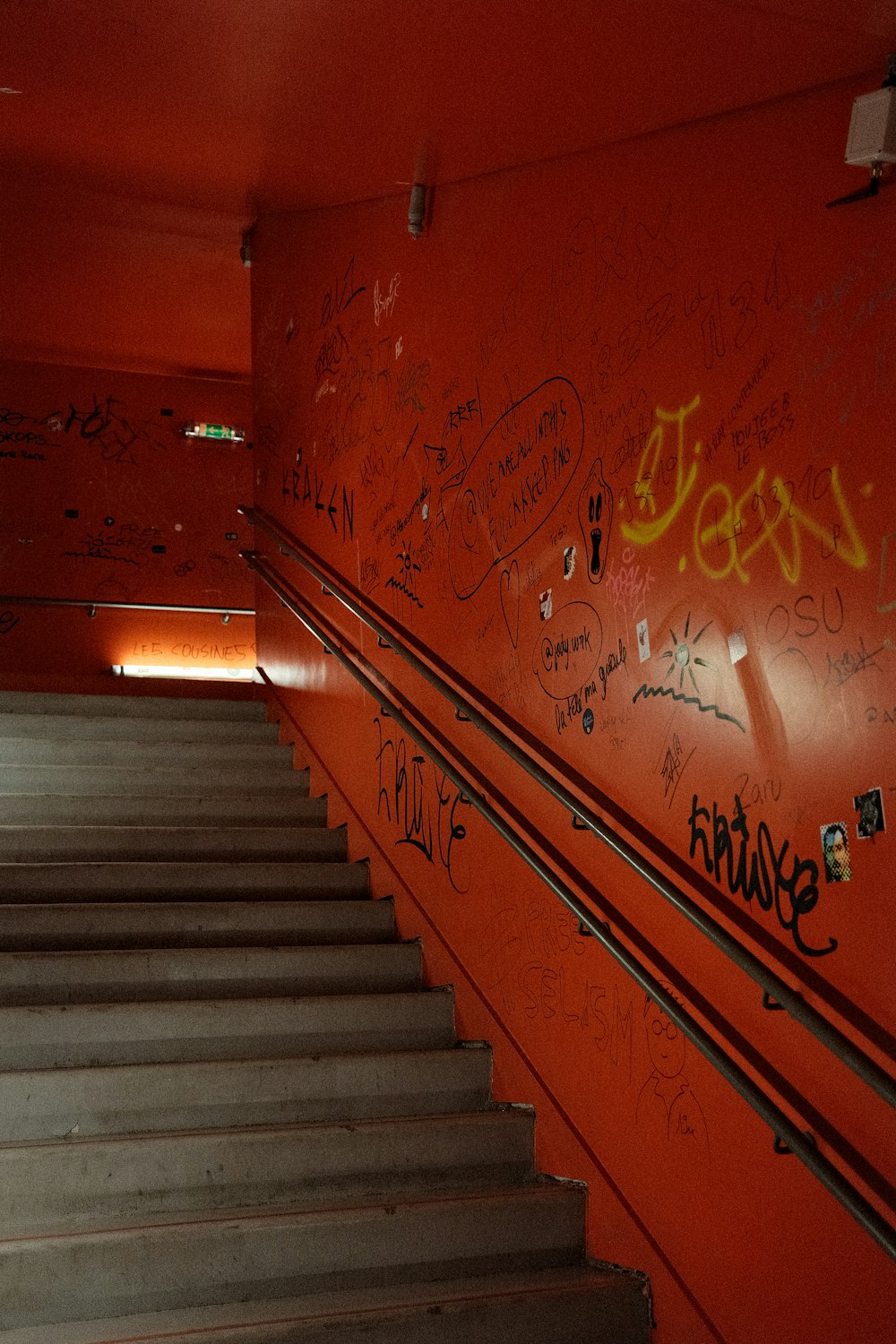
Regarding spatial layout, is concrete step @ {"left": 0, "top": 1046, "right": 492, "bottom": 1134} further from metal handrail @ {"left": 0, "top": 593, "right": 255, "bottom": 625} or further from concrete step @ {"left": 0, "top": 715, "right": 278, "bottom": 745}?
metal handrail @ {"left": 0, "top": 593, "right": 255, "bottom": 625}

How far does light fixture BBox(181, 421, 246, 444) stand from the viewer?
8742mm

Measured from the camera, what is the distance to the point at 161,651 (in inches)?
339

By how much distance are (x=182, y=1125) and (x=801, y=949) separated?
5.75 feet

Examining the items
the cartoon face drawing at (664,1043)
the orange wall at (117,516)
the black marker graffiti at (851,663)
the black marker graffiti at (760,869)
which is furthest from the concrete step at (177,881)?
the orange wall at (117,516)

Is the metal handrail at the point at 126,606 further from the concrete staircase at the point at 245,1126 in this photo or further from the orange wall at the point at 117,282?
the concrete staircase at the point at 245,1126

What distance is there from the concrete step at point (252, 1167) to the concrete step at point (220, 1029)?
33 centimetres

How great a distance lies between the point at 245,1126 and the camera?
3268 millimetres

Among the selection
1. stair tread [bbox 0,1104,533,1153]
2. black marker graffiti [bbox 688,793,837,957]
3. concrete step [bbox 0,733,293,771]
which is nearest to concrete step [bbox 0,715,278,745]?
concrete step [bbox 0,733,293,771]

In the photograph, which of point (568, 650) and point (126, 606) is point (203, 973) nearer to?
point (568, 650)

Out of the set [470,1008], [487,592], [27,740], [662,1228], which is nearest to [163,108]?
[487,592]

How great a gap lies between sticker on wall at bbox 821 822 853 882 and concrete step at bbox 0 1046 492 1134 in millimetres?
1618

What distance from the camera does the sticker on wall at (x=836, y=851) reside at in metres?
2.25

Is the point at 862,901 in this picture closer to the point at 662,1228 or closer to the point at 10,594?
the point at 662,1228

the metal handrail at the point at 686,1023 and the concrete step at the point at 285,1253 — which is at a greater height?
the metal handrail at the point at 686,1023
